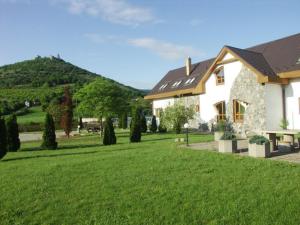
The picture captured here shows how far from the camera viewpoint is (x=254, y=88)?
20.4 meters

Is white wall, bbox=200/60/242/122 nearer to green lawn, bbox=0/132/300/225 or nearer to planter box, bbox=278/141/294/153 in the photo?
planter box, bbox=278/141/294/153

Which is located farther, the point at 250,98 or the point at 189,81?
the point at 189,81

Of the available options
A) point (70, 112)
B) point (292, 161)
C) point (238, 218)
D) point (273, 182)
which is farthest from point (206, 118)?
point (238, 218)

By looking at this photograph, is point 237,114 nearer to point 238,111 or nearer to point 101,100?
point 238,111

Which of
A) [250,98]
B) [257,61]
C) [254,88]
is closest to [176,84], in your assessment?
[257,61]

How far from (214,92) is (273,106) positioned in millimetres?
5185

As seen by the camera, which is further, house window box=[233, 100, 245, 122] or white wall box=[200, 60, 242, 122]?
white wall box=[200, 60, 242, 122]

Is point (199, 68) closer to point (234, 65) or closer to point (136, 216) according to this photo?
point (234, 65)

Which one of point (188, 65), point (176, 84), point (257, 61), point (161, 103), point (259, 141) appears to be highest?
point (188, 65)

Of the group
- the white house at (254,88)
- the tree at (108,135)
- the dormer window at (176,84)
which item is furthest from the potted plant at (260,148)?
the dormer window at (176,84)

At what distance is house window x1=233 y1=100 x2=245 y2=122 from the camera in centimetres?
2162

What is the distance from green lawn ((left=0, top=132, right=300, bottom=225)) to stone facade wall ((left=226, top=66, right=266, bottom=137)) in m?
10.5

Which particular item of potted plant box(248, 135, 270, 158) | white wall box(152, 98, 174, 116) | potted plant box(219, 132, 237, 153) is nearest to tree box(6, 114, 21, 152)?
potted plant box(219, 132, 237, 153)

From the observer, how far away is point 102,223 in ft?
18.3
